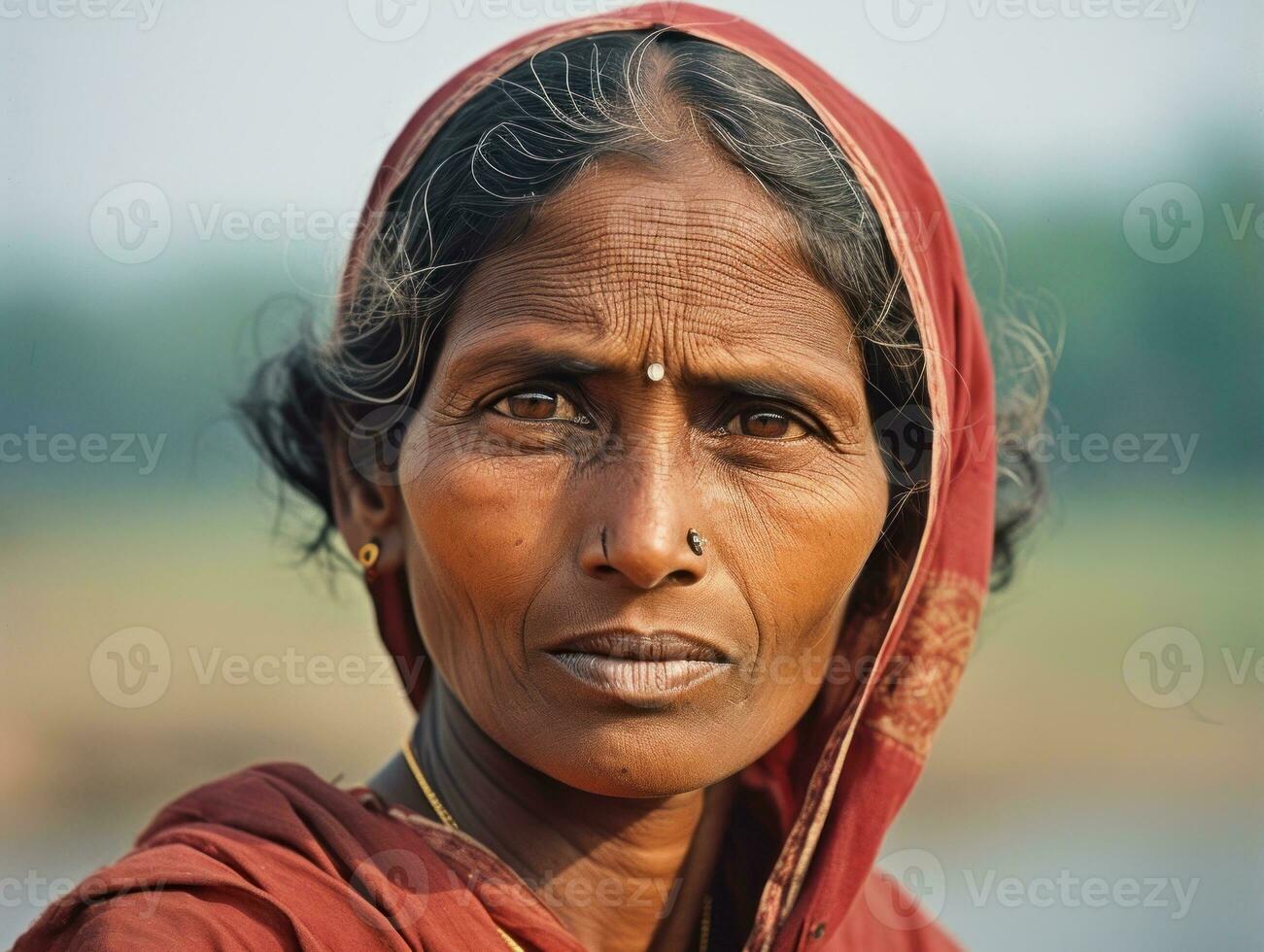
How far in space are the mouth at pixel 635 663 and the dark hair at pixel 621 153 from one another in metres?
0.58

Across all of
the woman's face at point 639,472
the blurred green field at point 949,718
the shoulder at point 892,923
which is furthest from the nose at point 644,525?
the blurred green field at point 949,718

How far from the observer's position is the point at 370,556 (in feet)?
8.27

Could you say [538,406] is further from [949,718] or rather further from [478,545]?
[949,718]

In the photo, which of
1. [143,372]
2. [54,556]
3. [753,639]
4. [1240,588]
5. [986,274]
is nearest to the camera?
[753,639]

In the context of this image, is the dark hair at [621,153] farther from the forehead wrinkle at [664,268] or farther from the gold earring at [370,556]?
the gold earring at [370,556]

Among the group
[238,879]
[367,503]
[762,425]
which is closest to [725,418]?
[762,425]

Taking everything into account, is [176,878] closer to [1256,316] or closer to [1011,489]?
[1011,489]

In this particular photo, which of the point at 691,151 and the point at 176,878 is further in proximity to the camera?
the point at 691,151

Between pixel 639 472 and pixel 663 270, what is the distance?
0.33m

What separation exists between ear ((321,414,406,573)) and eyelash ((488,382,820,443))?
34 centimetres

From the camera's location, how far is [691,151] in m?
2.21

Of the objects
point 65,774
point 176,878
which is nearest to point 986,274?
point 176,878

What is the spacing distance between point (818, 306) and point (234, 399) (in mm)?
1606

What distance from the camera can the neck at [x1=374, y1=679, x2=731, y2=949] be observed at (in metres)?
2.39
